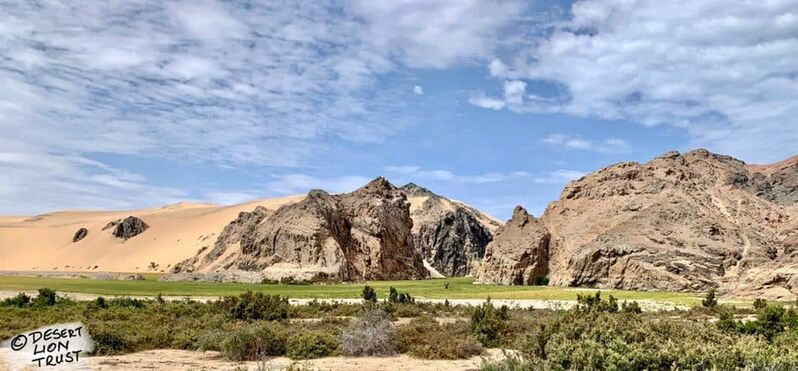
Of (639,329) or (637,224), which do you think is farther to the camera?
(637,224)

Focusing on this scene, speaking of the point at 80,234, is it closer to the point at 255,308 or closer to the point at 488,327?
the point at 255,308

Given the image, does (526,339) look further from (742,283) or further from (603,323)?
(742,283)

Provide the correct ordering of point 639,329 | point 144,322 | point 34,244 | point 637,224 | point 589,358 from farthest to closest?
1. point 34,244
2. point 637,224
3. point 144,322
4. point 639,329
5. point 589,358

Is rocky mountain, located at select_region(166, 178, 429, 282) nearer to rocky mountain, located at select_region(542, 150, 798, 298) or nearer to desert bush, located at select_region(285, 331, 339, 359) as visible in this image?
rocky mountain, located at select_region(542, 150, 798, 298)

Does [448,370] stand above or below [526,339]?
below

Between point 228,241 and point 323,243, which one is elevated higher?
point 228,241

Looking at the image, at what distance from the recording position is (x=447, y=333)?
59.2ft

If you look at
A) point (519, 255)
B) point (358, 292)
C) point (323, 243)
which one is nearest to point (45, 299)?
point (358, 292)

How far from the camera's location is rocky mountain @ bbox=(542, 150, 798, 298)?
46531 mm

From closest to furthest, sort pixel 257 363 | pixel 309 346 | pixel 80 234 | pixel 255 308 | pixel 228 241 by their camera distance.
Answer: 1. pixel 257 363
2. pixel 309 346
3. pixel 255 308
4. pixel 228 241
5. pixel 80 234

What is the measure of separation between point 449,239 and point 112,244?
60.9m

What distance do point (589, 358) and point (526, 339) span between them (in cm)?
308

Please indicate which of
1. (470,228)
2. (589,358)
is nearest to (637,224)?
(589,358)

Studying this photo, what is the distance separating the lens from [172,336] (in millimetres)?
18281
